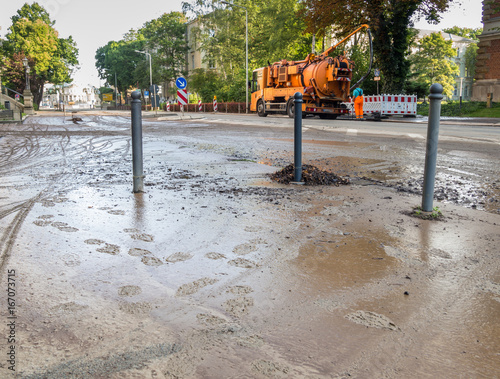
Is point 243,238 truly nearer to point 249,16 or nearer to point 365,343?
point 365,343

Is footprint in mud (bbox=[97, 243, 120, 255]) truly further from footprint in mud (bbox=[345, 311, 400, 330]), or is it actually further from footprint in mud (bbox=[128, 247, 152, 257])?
footprint in mud (bbox=[345, 311, 400, 330])

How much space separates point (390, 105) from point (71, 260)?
21878 mm

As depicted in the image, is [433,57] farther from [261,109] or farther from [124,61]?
[124,61]

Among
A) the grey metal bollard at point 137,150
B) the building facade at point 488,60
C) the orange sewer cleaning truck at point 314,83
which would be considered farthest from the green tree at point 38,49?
the grey metal bollard at point 137,150

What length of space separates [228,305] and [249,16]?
148 ft

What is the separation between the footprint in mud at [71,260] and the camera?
2.72 meters

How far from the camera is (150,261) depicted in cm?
280

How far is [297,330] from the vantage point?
1976 millimetres

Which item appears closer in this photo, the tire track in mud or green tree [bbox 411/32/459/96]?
the tire track in mud

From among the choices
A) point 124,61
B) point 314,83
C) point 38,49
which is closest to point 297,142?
point 314,83

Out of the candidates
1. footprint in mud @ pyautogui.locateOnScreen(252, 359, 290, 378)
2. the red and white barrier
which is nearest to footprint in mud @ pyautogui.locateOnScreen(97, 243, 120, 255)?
footprint in mud @ pyautogui.locateOnScreen(252, 359, 290, 378)

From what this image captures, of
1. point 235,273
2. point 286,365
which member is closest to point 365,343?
point 286,365

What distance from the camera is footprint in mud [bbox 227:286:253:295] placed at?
7.77 ft

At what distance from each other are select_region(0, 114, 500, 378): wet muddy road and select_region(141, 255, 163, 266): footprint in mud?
0.01 m
